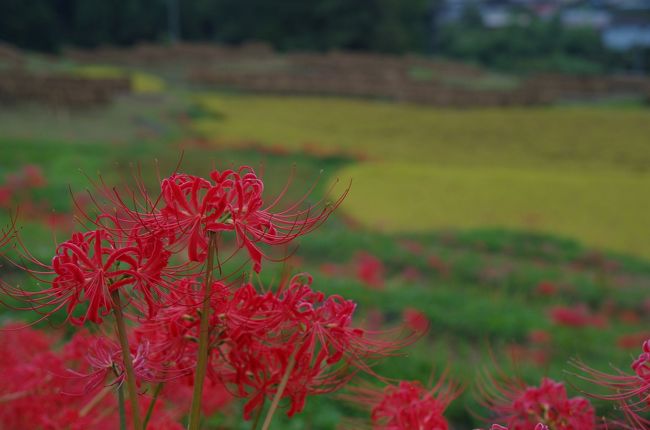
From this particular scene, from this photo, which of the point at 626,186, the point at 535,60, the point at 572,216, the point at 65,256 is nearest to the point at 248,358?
the point at 65,256

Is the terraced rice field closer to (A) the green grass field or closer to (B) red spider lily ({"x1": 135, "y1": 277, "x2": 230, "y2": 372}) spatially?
(A) the green grass field

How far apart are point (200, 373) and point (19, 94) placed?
66.2 feet

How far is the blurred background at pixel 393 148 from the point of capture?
234 inches

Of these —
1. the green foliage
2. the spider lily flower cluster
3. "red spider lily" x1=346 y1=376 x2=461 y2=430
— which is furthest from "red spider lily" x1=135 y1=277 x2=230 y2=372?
the green foliage

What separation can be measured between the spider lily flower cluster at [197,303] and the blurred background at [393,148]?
108 mm

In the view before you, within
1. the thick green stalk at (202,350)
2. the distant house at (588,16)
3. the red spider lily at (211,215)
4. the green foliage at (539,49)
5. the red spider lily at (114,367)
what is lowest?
the green foliage at (539,49)

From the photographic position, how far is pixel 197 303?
116cm

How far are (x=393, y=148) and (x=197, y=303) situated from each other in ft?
61.4

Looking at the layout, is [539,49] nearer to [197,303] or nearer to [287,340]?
[287,340]

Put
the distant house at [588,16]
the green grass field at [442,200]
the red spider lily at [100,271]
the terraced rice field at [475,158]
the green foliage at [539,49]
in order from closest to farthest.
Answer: the red spider lily at [100,271] → the green grass field at [442,200] → the terraced rice field at [475,158] → the green foliage at [539,49] → the distant house at [588,16]

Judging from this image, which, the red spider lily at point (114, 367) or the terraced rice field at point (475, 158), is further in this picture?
the terraced rice field at point (475, 158)

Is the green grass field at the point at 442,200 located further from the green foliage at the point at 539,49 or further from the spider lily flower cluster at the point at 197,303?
the green foliage at the point at 539,49

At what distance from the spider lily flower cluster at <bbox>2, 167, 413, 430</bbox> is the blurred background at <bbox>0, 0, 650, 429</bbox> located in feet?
0.35

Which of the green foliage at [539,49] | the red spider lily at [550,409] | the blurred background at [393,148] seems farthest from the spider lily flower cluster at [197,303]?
the green foliage at [539,49]
